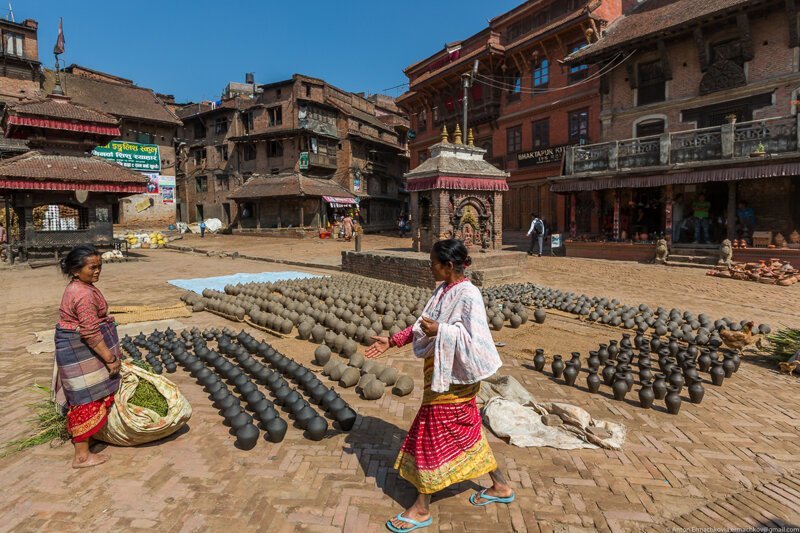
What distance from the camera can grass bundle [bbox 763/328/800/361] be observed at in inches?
242

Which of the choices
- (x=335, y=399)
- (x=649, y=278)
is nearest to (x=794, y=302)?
(x=649, y=278)

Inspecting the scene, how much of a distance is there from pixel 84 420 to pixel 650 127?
23.5 m

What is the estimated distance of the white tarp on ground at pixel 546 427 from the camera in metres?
4.03

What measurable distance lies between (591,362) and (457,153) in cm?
1094

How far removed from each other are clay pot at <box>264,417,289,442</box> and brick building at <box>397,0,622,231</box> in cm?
2233

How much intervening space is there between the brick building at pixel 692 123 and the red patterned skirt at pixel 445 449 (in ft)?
56.0

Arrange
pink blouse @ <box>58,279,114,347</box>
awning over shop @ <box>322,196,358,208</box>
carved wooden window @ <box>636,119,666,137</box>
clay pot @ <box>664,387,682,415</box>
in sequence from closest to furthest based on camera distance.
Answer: pink blouse @ <box>58,279,114,347</box>, clay pot @ <box>664,387,682,415</box>, carved wooden window @ <box>636,119,666,137</box>, awning over shop @ <box>322,196,358,208</box>

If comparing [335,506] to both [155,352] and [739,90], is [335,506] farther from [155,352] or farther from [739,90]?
[739,90]

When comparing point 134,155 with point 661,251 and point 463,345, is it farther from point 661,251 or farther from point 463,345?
point 463,345

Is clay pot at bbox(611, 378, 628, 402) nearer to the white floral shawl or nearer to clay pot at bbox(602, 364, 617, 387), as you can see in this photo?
clay pot at bbox(602, 364, 617, 387)

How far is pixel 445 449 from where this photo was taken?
298 centimetres

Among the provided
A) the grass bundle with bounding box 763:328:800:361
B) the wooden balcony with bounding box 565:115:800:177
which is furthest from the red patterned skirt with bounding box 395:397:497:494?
the wooden balcony with bounding box 565:115:800:177

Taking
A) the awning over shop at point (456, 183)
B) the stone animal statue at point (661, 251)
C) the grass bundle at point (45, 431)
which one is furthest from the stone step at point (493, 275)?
the grass bundle at point (45, 431)

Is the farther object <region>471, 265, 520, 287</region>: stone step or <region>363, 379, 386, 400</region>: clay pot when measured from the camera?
<region>471, 265, 520, 287</region>: stone step
